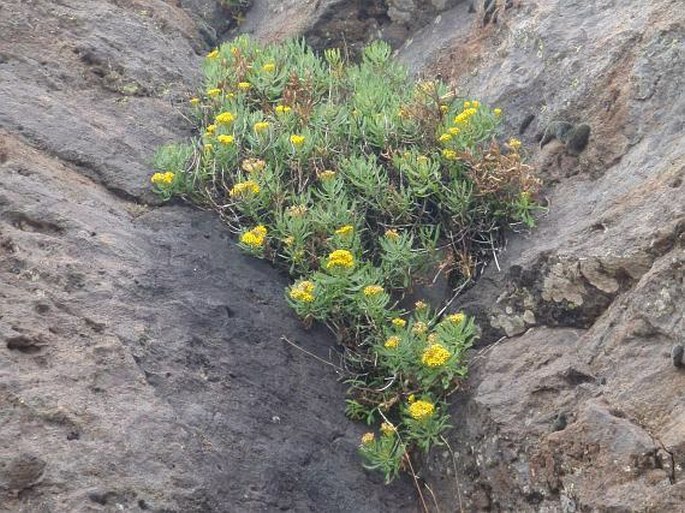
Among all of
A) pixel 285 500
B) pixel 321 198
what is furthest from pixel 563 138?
pixel 285 500

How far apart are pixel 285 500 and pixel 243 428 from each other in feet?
1.37

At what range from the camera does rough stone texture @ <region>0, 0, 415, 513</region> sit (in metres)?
4.37

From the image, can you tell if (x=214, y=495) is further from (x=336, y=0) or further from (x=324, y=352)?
(x=336, y=0)

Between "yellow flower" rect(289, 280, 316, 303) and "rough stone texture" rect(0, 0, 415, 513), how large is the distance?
23 centimetres

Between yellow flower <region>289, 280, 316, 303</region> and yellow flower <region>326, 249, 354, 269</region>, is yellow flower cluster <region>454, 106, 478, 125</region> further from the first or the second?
yellow flower <region>289, 280, 316, 303</region>

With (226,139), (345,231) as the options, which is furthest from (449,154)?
(226,139)

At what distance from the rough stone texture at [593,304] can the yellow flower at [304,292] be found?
0.88 meters

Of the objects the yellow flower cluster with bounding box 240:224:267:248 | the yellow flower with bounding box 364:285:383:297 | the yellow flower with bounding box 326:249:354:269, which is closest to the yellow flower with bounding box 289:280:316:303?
the yellow flower with bounding box 326:249:354:269

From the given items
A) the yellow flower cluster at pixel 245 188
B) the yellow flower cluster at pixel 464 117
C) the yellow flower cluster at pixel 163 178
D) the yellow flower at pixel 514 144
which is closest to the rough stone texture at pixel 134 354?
the yellow flower cluster at pixel 163 178

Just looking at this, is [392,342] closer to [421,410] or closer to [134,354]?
[421,410]

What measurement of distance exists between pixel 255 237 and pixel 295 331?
0.58m

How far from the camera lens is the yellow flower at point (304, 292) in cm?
531

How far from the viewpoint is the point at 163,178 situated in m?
5.93

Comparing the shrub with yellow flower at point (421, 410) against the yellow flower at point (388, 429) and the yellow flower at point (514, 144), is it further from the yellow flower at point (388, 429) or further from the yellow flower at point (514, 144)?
the yellow flower at point (514, 144)
